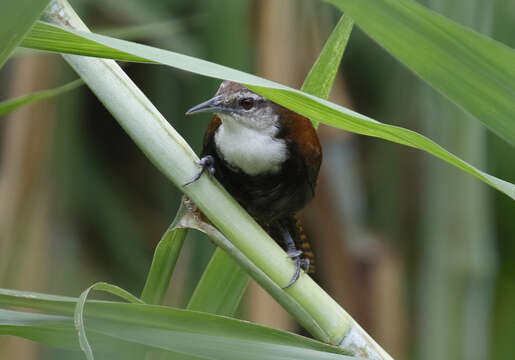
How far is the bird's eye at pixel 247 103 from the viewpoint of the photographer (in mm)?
1472

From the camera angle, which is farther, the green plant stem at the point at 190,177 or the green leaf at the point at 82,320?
the green plant stem at the point at 190,177

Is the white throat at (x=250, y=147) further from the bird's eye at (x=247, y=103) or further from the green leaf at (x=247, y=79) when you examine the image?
the green leaf at (x=247, y=79)

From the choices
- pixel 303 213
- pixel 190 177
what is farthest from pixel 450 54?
pixel 303 213

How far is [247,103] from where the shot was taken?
1481 millimetres

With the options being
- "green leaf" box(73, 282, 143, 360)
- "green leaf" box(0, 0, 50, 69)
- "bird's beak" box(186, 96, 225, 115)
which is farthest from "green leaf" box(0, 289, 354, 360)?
"bird's beak" box(186, 96, 225, 115)

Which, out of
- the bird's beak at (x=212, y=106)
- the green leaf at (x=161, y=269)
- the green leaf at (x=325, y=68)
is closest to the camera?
the green leaf at (x=161, y=269)

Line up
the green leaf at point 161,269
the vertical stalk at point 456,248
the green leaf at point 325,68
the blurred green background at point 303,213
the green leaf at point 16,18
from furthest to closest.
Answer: the blurred green background at point 303,213, the vertical stalk at point 456,248, the green leaf at point 325,68, the green leaf at point 161,269, the green leaf at point 16,18

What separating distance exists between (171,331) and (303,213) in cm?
148

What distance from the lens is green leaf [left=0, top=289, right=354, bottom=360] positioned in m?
0.74

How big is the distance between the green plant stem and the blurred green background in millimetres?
734

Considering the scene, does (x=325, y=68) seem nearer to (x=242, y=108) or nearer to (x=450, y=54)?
(x=450, y=54)

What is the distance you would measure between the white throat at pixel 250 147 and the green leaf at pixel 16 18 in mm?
854

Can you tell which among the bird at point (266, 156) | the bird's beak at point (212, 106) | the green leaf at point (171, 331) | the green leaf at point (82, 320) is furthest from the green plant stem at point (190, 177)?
the bird at point (266, 156)

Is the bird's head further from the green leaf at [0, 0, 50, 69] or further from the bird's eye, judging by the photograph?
the green leaf at [0, 0, 50, 69]
